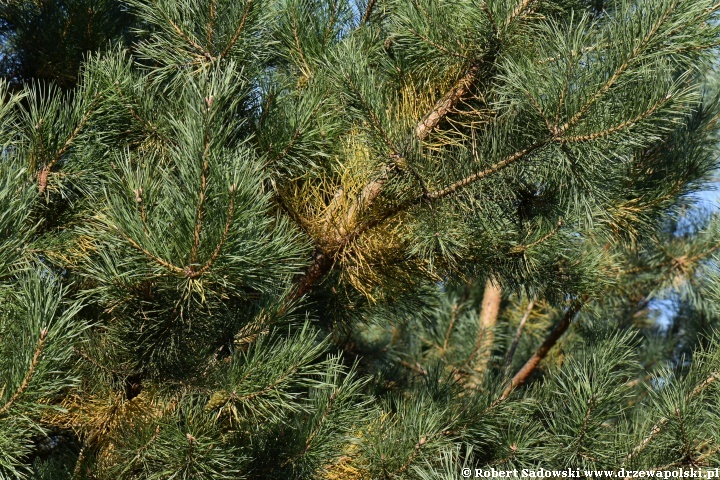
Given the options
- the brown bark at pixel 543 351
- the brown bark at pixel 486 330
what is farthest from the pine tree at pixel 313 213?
the brown bark at pixel 486 330

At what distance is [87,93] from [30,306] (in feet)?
1.79

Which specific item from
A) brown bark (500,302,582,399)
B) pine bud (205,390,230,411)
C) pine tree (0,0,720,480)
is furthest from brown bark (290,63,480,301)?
brown bark (500,302,582,399)

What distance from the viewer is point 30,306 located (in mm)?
1184

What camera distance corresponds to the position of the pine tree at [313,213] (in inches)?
49.6

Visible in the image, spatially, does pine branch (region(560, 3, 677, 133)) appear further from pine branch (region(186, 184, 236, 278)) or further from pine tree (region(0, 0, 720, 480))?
pine branch (region(186, 184, 236, 278))

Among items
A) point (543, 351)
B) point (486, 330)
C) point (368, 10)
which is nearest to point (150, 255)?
point (368, 10)

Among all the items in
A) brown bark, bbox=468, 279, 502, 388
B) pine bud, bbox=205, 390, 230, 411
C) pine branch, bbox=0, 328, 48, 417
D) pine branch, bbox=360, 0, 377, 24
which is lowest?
brown bark, bbox=468, 279, 502, 388

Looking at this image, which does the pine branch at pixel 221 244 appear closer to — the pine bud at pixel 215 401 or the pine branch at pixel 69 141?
the pine bud at pixel 215 401

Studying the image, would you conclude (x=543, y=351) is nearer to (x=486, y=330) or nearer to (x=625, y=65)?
(x=486, y=330)

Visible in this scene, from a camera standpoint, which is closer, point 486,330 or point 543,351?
point 543,351

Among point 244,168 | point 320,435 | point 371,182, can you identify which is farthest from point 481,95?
point 320,435

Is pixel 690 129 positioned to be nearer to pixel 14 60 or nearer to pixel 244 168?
pixel 244 168

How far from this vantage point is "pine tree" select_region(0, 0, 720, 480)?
4.13 ft

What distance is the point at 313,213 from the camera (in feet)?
5.77
